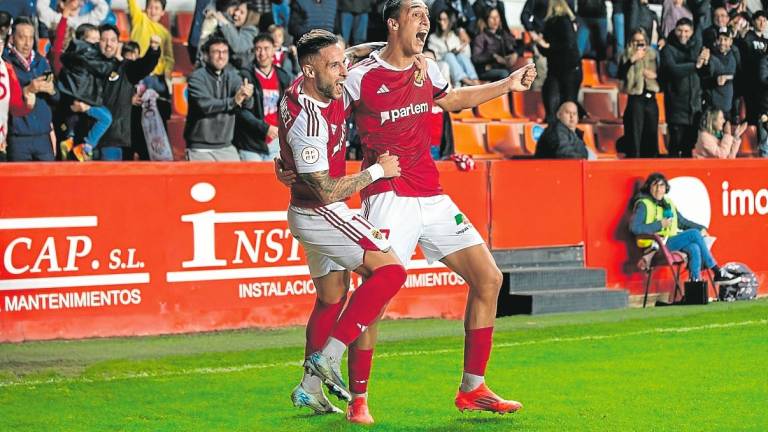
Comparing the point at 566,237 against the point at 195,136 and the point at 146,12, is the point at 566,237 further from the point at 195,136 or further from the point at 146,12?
the point at 146,12

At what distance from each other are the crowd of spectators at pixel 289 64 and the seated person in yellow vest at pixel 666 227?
913 millimetres

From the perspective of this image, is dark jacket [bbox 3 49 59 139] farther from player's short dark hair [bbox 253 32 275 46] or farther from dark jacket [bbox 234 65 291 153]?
player's short dark hair [bbox 253 32 275 46]

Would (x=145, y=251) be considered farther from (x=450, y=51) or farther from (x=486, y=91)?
(x=450, y=51)

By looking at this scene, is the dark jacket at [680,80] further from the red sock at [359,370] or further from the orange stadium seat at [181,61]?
the red sock at [359,370]

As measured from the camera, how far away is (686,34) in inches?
706

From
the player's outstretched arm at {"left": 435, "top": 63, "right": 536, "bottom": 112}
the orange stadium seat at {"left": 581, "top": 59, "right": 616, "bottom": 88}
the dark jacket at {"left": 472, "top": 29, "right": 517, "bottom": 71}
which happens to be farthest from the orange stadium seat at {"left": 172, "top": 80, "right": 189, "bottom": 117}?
the player's outstretched arm at {"left": 435, "top": 63, "right": 536, "bottom": 112}

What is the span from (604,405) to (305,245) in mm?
1997

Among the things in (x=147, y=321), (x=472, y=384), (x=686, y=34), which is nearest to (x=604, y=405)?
(x=472, y=384)

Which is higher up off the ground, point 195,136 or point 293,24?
point 293,24

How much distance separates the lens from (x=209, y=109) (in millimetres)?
13133

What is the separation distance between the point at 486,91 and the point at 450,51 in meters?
9.73

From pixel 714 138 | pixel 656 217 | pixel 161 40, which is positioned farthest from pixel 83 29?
pixel 714 138

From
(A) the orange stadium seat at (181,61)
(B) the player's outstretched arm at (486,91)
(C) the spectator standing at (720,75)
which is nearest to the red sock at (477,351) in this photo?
(B) the player's outstretched arm at (486,91)

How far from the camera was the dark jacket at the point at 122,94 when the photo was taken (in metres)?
13.2
